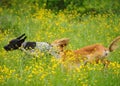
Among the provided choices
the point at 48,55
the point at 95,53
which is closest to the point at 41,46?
the point at 48,55

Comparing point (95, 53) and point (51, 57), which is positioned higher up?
point (95, 53)

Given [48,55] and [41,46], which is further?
[41,46]

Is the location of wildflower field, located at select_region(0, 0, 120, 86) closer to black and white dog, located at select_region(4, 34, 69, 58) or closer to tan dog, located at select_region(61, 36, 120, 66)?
black and white dog, located at select_region(4, 34, 69, 58)

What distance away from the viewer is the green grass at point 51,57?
6340 mm

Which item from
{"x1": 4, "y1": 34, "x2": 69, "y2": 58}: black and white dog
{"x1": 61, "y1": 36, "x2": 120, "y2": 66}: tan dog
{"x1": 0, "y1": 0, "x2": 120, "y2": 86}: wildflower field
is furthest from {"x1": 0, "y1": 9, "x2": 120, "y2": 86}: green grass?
{"x1": 61, "y1": 36, "x2": 120, "y2": 66}: tan dog

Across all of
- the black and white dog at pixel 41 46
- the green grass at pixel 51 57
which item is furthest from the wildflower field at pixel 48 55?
the black and white dog at pixel 41 46

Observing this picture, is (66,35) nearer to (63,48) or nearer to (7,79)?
(63,48)

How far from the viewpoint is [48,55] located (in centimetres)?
780

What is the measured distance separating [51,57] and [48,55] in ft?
0.28

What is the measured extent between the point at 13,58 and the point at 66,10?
8.04 m

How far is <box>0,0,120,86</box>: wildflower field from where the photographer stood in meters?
6.35

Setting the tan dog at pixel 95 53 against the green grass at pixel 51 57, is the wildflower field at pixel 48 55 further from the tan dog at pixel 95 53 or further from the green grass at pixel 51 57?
the tan dog at pixel 95 53

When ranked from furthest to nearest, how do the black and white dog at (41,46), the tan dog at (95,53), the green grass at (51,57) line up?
the tan dog at (95,53) < the black and white dog at (41,46) < the green grass at (51,57)

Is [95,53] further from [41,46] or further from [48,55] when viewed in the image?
[41,46]
